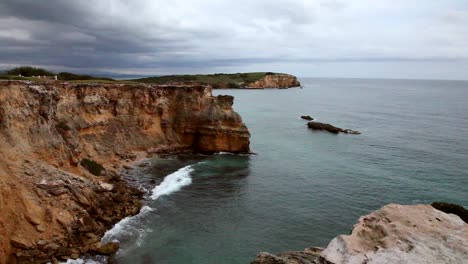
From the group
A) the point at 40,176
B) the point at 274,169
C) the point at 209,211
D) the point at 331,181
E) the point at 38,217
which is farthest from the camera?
the point at 274,169

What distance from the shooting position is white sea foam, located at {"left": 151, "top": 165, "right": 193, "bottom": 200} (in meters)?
36.3

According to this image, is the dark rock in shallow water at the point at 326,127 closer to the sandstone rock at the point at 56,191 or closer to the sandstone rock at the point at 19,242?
the sandstone rock at the point at 56,191

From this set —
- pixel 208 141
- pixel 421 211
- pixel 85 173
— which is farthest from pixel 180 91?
pixel 421 211

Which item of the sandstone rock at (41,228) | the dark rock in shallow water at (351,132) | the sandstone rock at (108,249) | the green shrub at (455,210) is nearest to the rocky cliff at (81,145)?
the sandstone rock at (41,228)

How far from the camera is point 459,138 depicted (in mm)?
65938

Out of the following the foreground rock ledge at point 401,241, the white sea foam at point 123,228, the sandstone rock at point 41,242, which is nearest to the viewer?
the foreground rock ledge at point 401,241

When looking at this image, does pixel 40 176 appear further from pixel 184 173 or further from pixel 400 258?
pixel 400 258

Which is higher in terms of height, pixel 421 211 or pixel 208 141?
pixel 421 211

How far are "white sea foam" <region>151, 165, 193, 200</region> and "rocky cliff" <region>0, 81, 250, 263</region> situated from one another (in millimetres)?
2181

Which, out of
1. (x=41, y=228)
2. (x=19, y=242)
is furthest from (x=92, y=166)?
(x=19, y=242)

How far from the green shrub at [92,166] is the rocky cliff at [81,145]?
9 cm

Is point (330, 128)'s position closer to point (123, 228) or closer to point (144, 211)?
point (144, 211)

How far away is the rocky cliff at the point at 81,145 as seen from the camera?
2395 centimetres

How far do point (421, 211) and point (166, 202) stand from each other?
23607 millimetres
